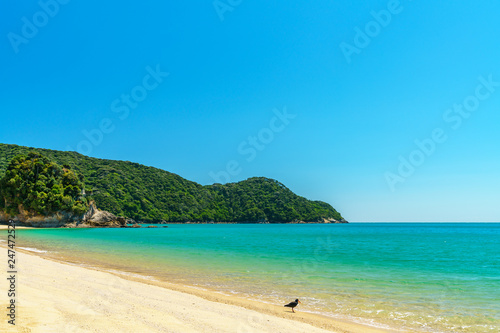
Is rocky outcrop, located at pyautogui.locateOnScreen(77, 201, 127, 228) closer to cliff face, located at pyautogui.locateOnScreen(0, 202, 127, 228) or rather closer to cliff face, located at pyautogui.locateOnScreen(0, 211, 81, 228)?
cliff face, located at pyautogui.locateOnScreen(0, 202, 127, 228)

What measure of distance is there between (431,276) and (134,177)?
172203 millimetres

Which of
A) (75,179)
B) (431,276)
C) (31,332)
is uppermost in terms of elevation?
(75,179)

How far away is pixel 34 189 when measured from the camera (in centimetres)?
8962

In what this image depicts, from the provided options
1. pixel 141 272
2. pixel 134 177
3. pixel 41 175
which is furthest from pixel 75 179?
pixel 141 272

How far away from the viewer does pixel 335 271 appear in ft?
67.5

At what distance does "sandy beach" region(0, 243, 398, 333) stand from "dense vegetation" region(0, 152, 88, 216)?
9161 cm

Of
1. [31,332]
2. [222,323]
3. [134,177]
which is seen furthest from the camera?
[134,177]

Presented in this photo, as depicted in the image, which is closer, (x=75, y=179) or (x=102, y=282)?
(x=102, y=282)

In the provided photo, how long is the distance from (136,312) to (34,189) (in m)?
99.7

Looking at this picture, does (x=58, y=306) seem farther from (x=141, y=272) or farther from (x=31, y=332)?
(x=141, y=272)

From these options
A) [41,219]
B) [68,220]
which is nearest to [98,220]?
[68,220]

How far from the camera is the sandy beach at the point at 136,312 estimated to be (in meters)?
7.42

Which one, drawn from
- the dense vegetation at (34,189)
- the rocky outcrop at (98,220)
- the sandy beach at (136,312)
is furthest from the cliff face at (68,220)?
the sandy beach at (136,312)

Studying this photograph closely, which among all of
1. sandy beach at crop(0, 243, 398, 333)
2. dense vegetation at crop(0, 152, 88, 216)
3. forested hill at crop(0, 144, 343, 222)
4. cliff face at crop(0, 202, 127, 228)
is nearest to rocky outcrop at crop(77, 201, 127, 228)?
cliff face at crop(0, 202, 127, 228)
